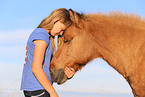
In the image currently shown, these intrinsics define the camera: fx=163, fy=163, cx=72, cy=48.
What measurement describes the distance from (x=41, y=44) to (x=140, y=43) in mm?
1955

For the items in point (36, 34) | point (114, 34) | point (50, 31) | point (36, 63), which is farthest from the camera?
point (114, 34)

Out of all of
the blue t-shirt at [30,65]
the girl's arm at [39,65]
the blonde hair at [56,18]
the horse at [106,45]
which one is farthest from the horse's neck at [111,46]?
the girl's arm at [39,65]

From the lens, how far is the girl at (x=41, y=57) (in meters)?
2.59

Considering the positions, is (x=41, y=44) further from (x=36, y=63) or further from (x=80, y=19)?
(x=80, y=19)

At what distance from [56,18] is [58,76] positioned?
1.23 m

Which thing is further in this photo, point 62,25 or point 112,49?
point 112,49

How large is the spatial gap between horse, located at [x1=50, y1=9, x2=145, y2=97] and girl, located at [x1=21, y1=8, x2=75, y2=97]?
34 cm

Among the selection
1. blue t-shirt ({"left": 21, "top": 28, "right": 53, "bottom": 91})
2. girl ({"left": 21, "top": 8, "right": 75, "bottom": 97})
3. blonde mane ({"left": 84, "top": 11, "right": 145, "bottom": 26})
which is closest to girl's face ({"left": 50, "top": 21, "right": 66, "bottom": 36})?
girl ({"left": 21, "top": 8, "right": 75, "bottom": 97})

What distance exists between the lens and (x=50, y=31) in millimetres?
3094

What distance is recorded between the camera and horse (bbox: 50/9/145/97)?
3.22 meters

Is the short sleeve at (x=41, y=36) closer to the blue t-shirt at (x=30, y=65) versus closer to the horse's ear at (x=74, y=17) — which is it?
the blue t-shirt at (x=30, y=65)

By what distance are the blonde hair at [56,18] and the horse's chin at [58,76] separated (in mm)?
967

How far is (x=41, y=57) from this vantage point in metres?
2.58

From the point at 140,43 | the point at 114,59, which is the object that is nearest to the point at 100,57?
the point at 114,59
